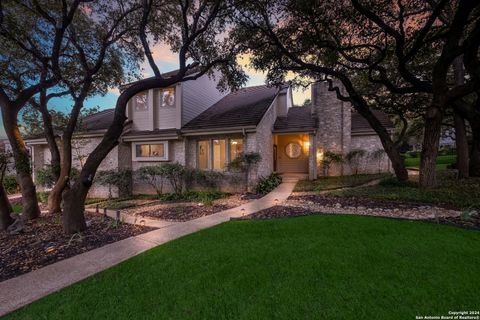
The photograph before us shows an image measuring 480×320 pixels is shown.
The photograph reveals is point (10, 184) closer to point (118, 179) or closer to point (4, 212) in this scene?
point (118, 179)

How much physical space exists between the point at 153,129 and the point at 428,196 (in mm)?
12676

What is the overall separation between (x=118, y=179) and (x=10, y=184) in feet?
30.8

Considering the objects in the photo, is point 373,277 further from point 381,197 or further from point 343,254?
point 381,197

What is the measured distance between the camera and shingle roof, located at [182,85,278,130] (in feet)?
36.8

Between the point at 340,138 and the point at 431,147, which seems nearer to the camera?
the point at 431,147

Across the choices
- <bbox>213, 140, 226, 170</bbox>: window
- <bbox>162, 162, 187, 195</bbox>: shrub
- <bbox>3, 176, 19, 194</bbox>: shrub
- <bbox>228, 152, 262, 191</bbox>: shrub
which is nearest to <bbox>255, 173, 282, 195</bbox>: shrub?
<bbox>228, 152, 262, 191</bbox>: shrub

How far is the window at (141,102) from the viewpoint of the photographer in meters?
12.6

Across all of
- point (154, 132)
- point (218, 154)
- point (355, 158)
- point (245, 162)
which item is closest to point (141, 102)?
point (154, 132)

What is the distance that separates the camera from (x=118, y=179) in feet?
36.5

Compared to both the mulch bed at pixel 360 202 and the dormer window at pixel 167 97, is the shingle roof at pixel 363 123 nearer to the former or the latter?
the mulch bed at pixel 360 202

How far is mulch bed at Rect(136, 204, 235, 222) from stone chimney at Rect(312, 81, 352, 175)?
9445 millimetres

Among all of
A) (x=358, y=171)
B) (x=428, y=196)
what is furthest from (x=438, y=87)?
(x=358, y=171)

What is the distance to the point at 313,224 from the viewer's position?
5215 millimetres

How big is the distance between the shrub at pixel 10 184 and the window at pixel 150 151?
936 centimetres
